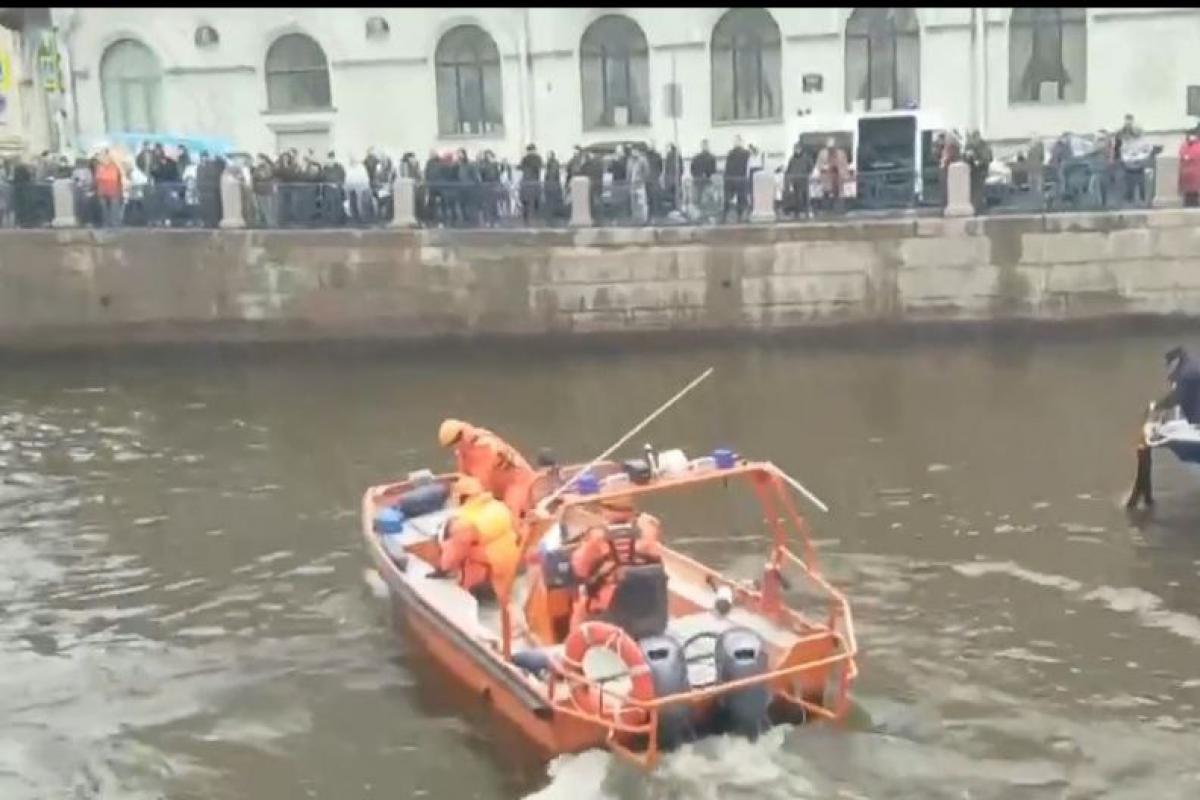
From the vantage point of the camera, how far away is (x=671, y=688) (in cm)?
869

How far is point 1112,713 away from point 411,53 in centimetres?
2364

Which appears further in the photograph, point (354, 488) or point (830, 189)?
point (830, 189)

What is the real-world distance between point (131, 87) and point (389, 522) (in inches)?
866

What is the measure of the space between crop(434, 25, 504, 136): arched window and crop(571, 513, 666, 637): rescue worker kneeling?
71.7 ft

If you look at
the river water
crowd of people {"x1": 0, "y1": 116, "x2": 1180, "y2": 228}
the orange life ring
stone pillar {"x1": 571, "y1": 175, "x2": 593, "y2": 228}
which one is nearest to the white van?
crowd of people {"x1": 0, "y1": 116, "x2": 1180, "y2": 228}

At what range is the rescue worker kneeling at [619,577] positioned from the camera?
30.7 ft

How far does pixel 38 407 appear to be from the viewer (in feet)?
66.9

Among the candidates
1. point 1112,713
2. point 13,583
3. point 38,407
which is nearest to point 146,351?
point 38,407

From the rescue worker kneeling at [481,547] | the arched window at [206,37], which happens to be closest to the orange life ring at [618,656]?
the rescue worker kneeling at [481,547]

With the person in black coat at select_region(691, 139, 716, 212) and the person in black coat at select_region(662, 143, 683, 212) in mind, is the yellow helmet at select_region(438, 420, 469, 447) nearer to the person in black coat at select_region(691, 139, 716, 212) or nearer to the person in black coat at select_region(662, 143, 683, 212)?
the person in black coat at select_region(662, 143, 683, 212)

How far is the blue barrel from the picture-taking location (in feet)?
41.0

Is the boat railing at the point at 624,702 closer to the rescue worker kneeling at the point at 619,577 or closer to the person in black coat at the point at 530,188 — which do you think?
the rescue worker kneeling at the point at 619,577

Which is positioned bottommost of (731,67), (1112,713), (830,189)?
(1112,713)

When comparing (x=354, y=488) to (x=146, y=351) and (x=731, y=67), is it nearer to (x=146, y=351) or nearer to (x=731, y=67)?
(x=146, y=351)
